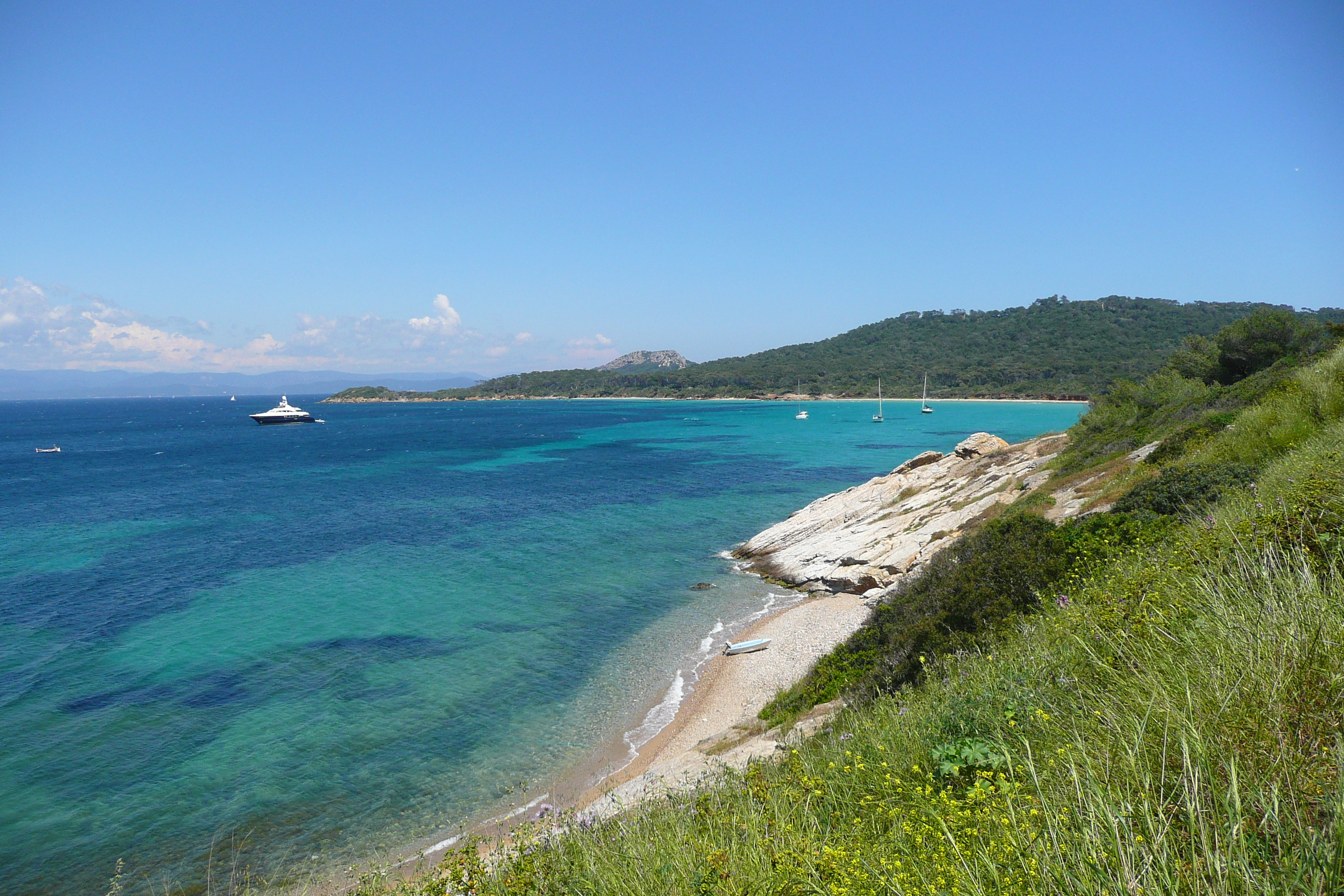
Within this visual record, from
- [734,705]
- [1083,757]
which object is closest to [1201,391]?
[734,705]

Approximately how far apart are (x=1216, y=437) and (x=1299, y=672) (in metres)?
14.9

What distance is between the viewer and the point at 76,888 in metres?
11.3

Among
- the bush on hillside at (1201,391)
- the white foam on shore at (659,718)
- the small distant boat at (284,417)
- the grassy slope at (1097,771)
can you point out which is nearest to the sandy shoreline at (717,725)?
the white foam on shore at (659,718)

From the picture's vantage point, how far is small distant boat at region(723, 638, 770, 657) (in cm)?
1994

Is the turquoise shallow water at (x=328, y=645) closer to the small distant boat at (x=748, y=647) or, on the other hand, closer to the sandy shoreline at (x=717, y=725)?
the sandy shoreline at (x=717, y=725)

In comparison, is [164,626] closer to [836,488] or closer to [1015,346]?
[836,488]

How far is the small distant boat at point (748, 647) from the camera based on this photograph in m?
19.9

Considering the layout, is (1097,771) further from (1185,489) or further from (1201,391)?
(1201,391)

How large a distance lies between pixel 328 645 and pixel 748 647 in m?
14.2

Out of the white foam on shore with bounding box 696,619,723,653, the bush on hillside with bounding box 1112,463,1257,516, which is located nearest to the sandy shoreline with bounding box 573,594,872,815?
the white foam on shore with bounding box 696,619,723,653

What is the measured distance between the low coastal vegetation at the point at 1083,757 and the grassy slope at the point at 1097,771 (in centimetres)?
2

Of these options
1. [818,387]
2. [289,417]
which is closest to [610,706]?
[289,417]

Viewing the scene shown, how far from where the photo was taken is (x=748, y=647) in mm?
19984

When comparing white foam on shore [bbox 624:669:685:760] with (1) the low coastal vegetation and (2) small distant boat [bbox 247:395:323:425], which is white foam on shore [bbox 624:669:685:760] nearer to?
(1) the low coastal vegetation
